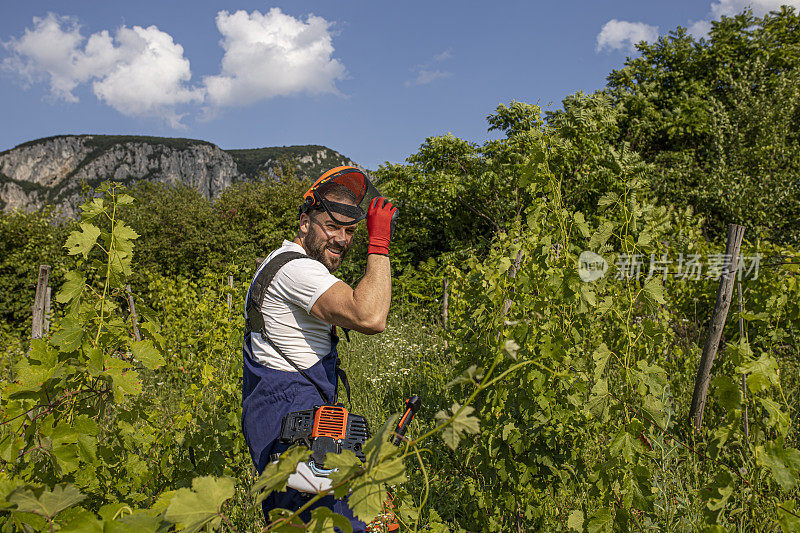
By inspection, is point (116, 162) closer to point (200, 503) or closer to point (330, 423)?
point (330, 423)

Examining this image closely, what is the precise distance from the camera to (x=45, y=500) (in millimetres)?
677

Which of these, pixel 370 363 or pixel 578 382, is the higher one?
pixel 578 382

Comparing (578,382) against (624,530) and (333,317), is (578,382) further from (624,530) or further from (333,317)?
(333,317)

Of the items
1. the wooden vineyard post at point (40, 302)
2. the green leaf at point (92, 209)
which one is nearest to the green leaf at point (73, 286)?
the green leaf at point (92, 209)

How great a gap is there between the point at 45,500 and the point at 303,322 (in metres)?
0.93

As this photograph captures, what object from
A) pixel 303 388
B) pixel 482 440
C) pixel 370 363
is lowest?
pixel 370 363

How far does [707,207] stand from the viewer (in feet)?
30.0

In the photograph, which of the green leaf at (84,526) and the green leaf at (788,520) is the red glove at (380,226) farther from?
the green leaf at (788,520)

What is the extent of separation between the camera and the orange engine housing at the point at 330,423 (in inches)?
52.8

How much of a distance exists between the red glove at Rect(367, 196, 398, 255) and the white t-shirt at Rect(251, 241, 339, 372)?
0.19 m

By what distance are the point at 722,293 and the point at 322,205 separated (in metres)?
2.86

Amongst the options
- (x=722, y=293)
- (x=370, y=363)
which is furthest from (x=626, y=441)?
(x=370, y=363)

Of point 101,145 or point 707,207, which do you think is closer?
point 707,207

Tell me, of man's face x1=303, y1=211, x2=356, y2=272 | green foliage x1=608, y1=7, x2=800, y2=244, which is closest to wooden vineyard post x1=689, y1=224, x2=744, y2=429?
man's face x1=303, y1=211, x2=356, y2=272
